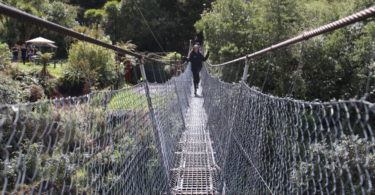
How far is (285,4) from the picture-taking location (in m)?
7.41

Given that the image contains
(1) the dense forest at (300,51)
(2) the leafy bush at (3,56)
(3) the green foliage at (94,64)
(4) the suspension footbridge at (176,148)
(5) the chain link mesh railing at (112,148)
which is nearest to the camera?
(4) the suspension footbridge at (176,148)

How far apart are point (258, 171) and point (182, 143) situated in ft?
7.12

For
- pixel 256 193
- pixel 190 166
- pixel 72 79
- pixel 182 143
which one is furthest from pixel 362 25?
pixel 72 79

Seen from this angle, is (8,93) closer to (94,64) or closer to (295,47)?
(94,64)

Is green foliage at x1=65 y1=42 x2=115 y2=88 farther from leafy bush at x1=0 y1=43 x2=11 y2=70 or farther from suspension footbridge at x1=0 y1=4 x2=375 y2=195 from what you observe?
suspension footbridge at x1=0 y1=4 x2=375 y2=195

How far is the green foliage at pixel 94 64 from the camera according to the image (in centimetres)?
1001

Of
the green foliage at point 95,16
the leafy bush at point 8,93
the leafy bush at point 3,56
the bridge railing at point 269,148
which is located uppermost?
the green foliage at point 95,16

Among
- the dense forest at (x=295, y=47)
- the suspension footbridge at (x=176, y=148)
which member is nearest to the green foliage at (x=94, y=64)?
the dense forest at (x=295, y=47)

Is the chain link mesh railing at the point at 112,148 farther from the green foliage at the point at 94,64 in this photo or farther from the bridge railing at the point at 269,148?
the green foliage at the point at 94,64

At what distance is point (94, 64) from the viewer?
1007 centimetres

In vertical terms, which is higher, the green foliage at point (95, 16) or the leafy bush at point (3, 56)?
the green foliage at point (95, 16)

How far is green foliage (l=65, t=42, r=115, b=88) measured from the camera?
10.0 metres

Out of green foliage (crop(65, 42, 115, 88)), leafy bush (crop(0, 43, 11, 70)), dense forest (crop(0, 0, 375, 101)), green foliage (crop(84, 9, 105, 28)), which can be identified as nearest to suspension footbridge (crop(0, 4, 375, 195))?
dense forest (crop(0, 0, 375, 101))

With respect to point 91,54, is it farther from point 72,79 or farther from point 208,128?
point 208,128
